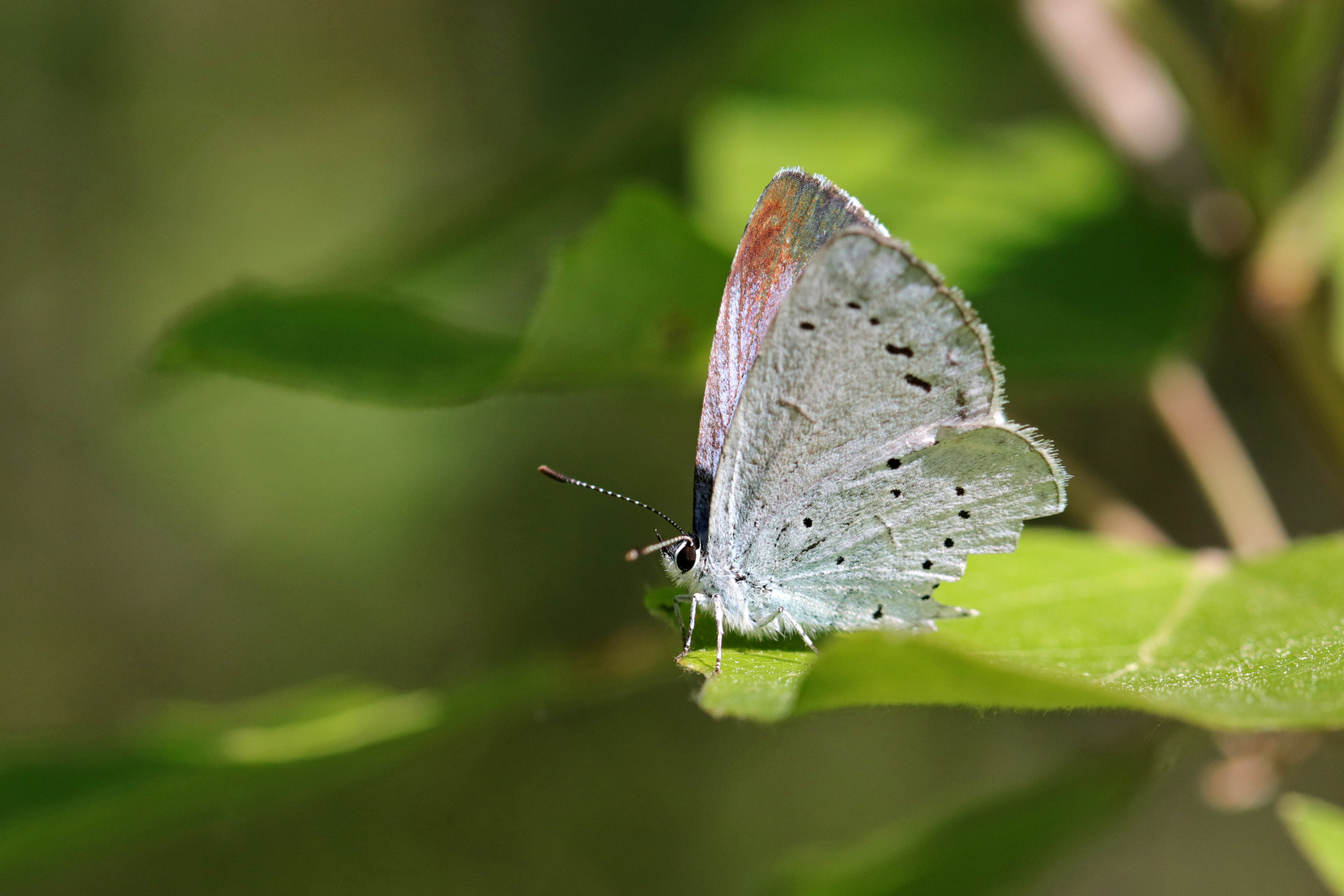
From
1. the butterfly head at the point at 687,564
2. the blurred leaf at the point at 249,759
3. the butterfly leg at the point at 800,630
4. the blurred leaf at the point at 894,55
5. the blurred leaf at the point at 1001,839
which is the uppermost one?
the blurred leaf at the point at 894,55

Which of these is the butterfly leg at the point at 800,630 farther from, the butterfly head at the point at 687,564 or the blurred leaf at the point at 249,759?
the blurred leaf at the point at 249,759

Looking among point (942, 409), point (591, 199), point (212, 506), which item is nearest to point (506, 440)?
point (212, 506)

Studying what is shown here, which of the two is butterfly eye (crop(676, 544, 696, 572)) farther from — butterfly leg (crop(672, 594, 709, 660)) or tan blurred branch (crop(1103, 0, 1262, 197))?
tan blurred branch (crop(1103, 0, 1262, 197))

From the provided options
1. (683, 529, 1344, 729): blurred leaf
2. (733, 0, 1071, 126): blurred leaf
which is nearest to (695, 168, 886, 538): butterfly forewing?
(683, 529, 1344, 729): blurred leaf

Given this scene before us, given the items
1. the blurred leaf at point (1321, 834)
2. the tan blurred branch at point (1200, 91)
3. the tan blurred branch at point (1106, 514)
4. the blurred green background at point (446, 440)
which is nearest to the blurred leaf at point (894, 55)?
the blurred green background at point (446, 440)

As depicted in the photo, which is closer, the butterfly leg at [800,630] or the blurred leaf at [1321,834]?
the blurred leaf at [1321,834]

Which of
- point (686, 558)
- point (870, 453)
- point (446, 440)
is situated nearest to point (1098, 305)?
point (870, 453)

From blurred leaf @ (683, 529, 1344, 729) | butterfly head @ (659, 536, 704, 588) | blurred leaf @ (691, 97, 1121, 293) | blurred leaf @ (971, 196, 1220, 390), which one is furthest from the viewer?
blurred leaf @ (691, 97, 1121, 293)
